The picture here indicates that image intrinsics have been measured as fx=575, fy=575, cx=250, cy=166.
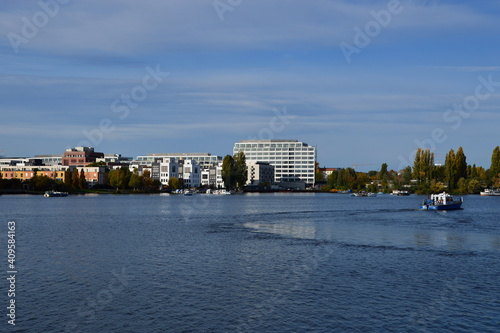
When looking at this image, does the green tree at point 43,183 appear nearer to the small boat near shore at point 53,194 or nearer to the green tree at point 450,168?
the small boat near shore at point 53,194

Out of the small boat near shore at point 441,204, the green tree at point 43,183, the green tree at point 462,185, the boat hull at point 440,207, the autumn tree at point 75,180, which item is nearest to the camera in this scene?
the boat hull at point 440,207

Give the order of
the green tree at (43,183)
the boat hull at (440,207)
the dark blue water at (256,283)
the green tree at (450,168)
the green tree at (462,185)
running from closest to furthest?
the dark blue water at (256,283), the boat hull at (440,207), the green tree at (43,183), the green tree at (450,168), the green tree at (462,185)

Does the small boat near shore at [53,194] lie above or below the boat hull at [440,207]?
above

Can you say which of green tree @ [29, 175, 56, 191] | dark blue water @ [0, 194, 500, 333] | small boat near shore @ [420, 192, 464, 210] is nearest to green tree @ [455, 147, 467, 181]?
small boat near shore @ [420, 192, 464, 210]

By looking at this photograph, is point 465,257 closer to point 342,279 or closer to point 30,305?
point 342,279

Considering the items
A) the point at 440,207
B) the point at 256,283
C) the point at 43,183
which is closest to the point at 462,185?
the point at 440,207

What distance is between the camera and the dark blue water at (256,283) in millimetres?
23906

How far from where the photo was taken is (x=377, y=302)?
26938mm

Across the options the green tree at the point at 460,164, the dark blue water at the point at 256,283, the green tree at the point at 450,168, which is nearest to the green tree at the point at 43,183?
the green tree at the point at 450,168

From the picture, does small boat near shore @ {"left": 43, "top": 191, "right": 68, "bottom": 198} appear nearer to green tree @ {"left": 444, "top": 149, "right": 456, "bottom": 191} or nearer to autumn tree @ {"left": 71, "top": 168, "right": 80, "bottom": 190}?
autumn tree @ {"left": 71, "top": 168, "right": 80, "bottom": 190}

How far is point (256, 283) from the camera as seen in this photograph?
3117 cm

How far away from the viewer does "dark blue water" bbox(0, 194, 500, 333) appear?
23.9 meters

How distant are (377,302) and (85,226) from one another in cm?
4481

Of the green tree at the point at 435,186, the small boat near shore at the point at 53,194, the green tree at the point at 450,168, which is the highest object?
the green tree at the point at 450,168
